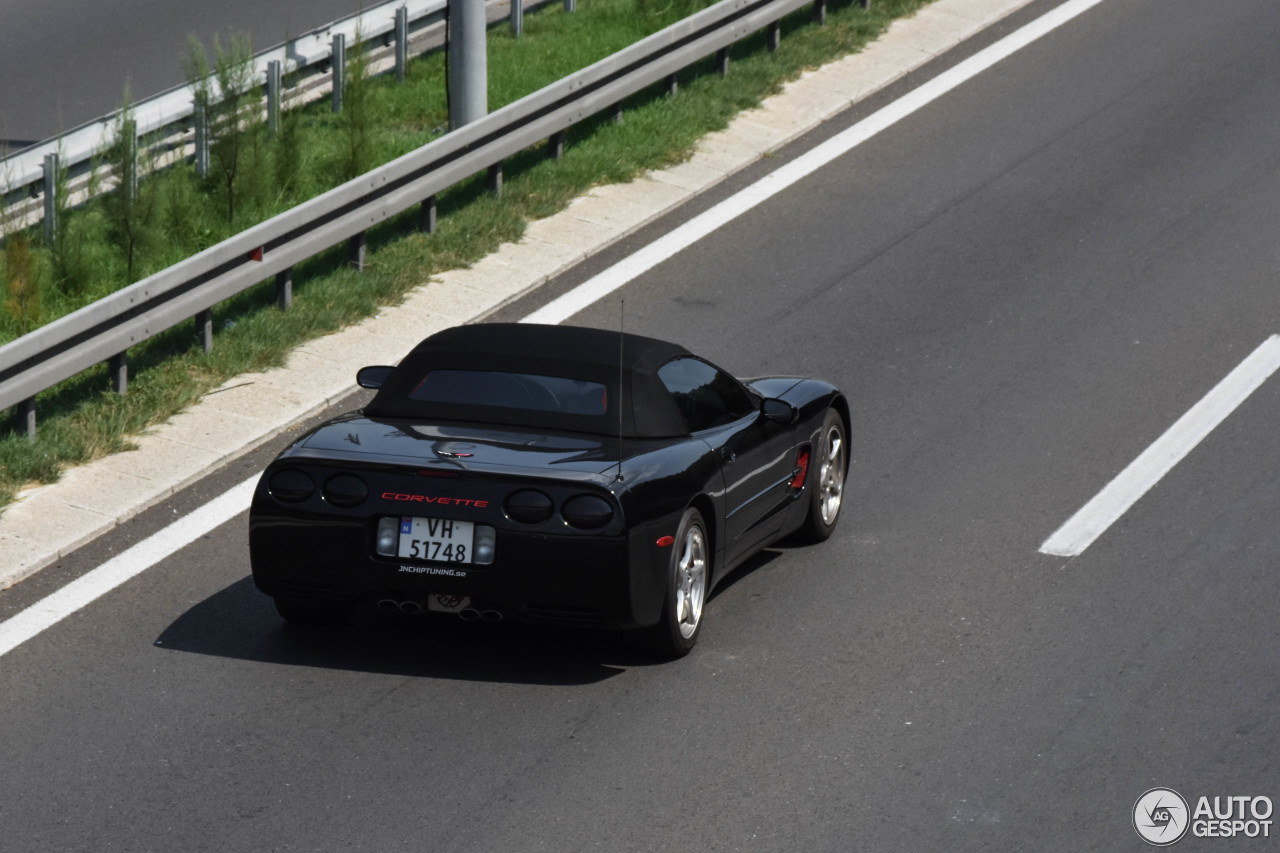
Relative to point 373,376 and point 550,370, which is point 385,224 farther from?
point 550,370

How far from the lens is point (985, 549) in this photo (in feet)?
30.0

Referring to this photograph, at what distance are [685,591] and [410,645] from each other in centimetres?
113

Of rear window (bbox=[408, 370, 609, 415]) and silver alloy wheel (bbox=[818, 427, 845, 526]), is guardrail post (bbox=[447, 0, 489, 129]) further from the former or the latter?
rear window (bbox=[408, 370, 609, 415])

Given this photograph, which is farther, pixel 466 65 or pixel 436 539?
pixel 466 65

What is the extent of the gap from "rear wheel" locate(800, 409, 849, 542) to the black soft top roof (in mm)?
1102

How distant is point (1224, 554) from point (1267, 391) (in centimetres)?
255

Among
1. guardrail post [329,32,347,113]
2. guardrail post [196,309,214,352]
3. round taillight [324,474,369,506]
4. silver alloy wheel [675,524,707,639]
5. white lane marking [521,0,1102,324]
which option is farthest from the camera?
guardrail post [329,32,347,113]

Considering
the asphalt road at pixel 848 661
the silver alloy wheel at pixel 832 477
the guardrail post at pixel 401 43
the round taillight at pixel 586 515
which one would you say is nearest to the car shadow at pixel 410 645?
the asphalt road at pixel 848 661

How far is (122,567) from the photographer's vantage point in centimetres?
874

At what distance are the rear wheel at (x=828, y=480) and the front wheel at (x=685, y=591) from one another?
121 centimetres

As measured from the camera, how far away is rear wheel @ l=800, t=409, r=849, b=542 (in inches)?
365

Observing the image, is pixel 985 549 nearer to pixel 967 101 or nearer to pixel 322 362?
pixel 322 362

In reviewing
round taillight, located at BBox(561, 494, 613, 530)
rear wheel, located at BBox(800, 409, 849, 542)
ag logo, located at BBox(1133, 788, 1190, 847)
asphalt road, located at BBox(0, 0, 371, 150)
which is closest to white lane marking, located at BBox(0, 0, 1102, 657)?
round taillight, located at BBox(561, 494, 613, 530)

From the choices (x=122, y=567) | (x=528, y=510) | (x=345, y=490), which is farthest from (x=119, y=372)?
(x=528, y=510)
